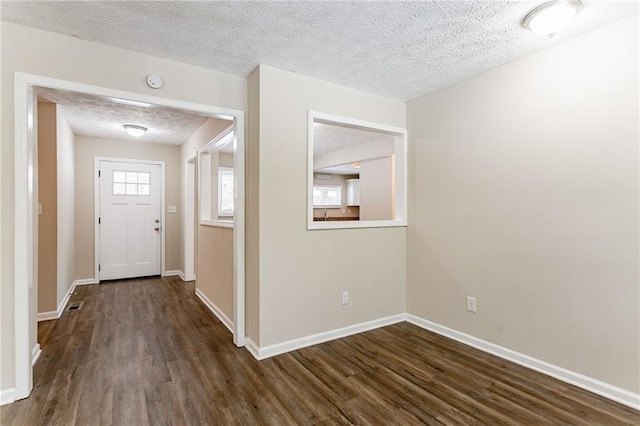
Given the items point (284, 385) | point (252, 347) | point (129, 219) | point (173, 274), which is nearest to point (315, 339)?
point (252, 347)

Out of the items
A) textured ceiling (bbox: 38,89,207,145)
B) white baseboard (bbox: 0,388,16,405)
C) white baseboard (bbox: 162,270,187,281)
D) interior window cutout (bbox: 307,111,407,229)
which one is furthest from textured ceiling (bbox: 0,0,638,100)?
white baseboard (bbox: 162,270,187,281)

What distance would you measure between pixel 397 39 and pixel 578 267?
84.5 inches

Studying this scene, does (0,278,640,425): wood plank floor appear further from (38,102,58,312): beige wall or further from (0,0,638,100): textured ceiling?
(0,0,638,100): textured ceiling

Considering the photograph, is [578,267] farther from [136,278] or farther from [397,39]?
[136,278]

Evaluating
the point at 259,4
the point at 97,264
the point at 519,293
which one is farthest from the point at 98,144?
the point at 519,293

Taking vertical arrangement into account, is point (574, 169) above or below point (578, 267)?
above

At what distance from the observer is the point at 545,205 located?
243 centimetres

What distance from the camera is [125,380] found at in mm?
2314

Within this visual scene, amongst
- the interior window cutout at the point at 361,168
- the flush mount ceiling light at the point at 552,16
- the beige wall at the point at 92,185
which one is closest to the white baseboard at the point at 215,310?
the interior window cutout at the point at 361,168

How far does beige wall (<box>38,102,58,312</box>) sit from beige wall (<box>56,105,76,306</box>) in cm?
9

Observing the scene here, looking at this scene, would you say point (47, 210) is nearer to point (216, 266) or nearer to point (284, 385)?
point (216, 266)

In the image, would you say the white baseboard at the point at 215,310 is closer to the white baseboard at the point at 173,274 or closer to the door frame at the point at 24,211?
the white baseboard at the point at 173,274

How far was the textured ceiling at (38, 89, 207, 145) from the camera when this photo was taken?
3602 mm

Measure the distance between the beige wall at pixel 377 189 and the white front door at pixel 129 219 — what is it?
392 cm
